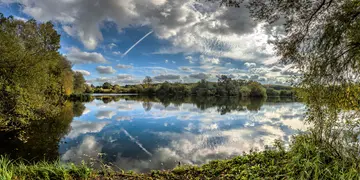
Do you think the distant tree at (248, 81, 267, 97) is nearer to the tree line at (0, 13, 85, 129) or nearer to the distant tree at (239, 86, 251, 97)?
the distant tree at (239, 86, 251, 97)

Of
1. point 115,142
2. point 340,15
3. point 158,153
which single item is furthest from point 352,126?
point 115,142

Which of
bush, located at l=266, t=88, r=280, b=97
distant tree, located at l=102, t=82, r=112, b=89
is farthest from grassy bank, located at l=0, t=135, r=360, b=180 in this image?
distant tree, located at l=102, t=82, r=112, b=89

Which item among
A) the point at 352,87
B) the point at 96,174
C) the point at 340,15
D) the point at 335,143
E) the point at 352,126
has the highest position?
the point at 340,15

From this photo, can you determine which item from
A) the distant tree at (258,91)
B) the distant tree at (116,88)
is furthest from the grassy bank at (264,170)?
the distant tree at (116,88)

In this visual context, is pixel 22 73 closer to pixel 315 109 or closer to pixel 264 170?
pixel 264 170

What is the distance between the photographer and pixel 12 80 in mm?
9062

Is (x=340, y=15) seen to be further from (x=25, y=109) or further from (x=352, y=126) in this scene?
(x=25, y=109)

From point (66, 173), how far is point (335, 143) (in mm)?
6683

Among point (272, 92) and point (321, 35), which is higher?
point (321, 35)

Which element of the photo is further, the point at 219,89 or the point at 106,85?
the point at 106,85

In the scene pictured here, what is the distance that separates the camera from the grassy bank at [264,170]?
418 centimetres

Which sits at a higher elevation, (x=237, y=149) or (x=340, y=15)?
(x=340, y=15)

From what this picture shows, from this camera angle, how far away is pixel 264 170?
5242 millimetres

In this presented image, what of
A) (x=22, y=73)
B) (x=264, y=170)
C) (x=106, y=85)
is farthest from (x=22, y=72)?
(x=106, y=85)
